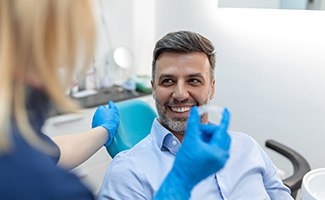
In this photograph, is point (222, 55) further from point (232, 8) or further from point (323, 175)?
point (323, 175)

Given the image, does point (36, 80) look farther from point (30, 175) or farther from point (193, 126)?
point (193, 126)

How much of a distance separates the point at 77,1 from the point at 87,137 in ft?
3.01

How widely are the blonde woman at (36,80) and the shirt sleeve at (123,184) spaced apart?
66 cm

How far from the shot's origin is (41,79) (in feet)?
1.73

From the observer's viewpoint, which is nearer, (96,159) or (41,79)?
(41,79)

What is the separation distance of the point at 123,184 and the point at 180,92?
1.32 ft

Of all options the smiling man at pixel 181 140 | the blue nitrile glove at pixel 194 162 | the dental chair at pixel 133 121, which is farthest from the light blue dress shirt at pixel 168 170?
the blue nitrile glove at pixel 194 162

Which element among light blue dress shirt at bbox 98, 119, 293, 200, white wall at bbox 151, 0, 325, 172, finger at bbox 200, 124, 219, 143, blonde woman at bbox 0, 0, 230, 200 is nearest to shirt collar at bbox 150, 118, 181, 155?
light blue dress shirt at bbox 98, 119, 293, 200

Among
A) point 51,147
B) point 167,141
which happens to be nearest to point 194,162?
point 51,147

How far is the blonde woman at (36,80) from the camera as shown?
1.63ft

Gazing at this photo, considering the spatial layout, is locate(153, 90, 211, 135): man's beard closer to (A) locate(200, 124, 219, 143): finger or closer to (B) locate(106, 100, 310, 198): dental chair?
(B) locate(106, 100, 310, 198): dental chair

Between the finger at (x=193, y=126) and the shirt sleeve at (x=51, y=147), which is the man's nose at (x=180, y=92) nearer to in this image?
the finger at (x=193, y=126)

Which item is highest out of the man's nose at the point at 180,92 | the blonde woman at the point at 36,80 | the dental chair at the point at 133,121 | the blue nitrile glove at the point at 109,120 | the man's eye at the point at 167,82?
the blonde woman at the point at 36,80

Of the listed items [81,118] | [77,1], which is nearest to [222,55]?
[81,118]
